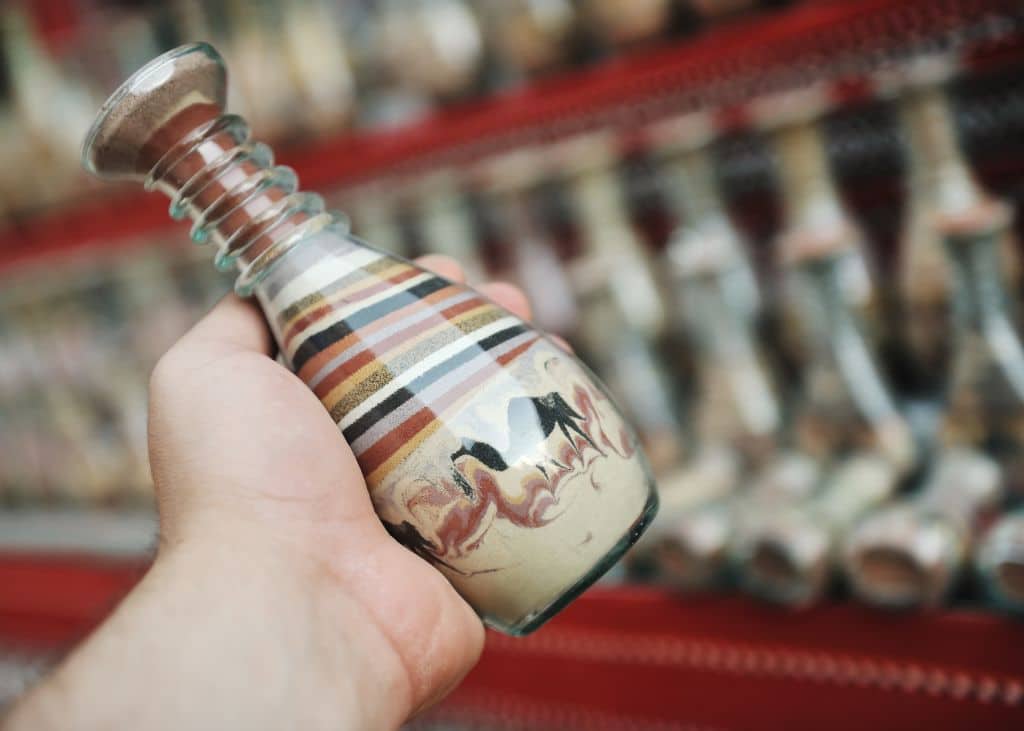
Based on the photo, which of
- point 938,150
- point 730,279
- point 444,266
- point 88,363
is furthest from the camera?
point 88,363

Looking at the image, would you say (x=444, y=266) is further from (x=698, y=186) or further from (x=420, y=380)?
(x=698, y=186)

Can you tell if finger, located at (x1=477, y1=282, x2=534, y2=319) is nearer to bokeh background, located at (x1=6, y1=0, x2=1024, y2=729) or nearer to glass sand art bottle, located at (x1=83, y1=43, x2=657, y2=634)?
glass sand art bottle, located at (x1=83, y1=43, x2=657, y2=634)

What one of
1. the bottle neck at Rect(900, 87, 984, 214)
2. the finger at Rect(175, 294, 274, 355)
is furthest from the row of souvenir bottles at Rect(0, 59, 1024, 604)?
the finger at Rect(175, 294, 274, 355)

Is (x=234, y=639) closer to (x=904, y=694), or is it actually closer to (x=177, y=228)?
(x=904, y=694)

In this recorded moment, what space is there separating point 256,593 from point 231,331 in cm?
16

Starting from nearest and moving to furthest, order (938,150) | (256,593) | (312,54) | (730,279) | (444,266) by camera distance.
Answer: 1. (256,593)
2. (444,266)
3. (938,150)
4. (730,279)
5. (312,54)

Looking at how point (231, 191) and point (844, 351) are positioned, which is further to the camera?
point (844, 351)

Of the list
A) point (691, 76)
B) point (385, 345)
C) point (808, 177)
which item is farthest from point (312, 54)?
point (385, 345)

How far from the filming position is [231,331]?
47 cm

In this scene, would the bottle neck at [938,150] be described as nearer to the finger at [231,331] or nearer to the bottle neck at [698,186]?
the bottle neck at [698,186]

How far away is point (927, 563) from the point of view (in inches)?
23.7

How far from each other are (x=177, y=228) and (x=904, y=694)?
39.8 inches

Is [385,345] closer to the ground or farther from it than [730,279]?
farther from it

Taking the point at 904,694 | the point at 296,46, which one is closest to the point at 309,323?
the point at 904,694
